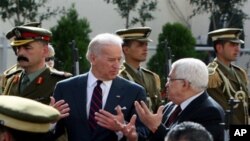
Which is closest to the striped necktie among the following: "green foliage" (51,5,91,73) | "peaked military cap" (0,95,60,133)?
"peaked military cap" (0,95,60,133)

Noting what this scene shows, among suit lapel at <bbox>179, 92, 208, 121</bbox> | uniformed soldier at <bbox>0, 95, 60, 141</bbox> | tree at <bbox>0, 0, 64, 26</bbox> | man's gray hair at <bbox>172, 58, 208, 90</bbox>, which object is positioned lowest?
tree at <bbox>0, 0, 64, 26</bbox>

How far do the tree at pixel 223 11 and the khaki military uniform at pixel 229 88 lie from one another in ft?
40.2

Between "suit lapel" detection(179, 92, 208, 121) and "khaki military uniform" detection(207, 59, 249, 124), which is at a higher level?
"suit lapel" detection(179, 92, 208, 121)

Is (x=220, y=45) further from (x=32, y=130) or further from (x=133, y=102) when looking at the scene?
(x=32, y=130)

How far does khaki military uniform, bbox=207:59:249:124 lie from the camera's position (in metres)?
8.84

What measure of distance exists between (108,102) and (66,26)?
10874mm

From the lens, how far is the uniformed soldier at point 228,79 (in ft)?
29.0

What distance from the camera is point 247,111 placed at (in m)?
9.07

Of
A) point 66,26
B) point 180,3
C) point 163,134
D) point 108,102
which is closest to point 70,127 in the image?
point 108,102

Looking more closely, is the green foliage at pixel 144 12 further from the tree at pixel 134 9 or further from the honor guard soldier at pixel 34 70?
the honor guard soldier at pixel 34 70

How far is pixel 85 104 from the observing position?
238 inches

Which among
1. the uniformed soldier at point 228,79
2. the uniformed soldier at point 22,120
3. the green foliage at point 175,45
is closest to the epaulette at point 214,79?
the uniformed soldier at point 228,79

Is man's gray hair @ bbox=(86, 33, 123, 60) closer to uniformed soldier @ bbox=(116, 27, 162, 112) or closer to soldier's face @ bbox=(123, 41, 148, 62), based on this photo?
uniformed soldier @ bbox=(116, 27, 162, 112)

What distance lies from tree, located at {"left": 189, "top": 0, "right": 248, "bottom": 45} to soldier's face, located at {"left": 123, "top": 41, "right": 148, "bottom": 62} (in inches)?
491
